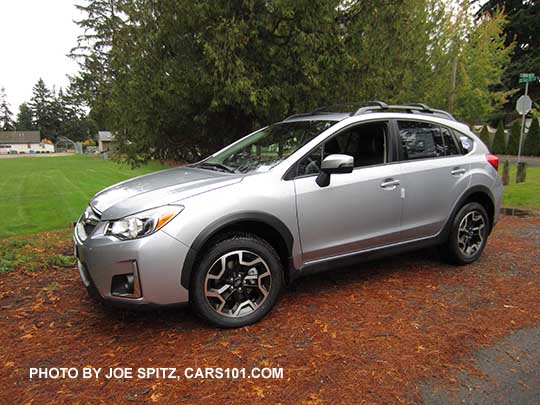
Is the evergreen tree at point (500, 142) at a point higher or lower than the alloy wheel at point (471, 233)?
lower

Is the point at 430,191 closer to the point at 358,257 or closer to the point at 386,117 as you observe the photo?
the point at 386,117

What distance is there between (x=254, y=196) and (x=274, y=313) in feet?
3.44

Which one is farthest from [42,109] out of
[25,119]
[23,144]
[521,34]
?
[521,34]

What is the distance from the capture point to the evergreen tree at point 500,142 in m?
28.6

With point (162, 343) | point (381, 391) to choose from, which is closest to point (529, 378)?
point (381, 391)

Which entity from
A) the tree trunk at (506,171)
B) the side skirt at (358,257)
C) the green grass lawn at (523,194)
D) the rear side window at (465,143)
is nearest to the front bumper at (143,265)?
the side skirt at (358,257)

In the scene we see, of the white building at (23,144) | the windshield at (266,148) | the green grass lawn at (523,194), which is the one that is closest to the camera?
the windshield at (266,148)

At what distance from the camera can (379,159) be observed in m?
3.87

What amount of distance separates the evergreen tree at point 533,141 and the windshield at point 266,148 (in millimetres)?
28494

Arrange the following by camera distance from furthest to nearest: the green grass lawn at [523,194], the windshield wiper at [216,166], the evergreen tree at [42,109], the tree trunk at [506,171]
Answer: the evergreen tree at [42,109], the tree trunk at [506,171], the green grass lawn at [523,194], the windshield wiper at [216,166]

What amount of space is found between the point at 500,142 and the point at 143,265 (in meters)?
31.8

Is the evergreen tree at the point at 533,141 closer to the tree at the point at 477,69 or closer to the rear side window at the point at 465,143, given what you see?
the tree at the point at 477,69

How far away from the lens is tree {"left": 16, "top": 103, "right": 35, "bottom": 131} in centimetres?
10981

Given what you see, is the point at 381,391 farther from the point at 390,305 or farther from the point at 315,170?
the point at 315,170
